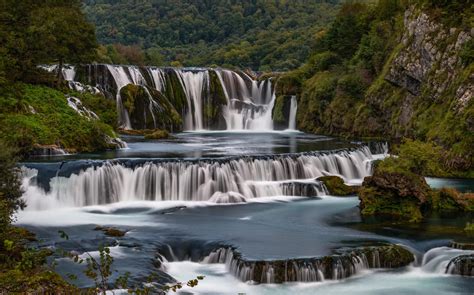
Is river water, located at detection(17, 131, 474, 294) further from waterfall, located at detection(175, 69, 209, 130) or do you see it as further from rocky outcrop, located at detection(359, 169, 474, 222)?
waterfall, located at detection(175, 69, 209, 130)

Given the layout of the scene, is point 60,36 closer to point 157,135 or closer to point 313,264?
A: point 157,135

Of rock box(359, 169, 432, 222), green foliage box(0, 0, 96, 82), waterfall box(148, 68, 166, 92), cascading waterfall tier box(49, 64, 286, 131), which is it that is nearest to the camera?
rock box(359, 169, 432, 222)

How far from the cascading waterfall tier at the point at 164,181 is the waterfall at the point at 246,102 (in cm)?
2833

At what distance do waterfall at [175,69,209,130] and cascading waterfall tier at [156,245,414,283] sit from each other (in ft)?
133

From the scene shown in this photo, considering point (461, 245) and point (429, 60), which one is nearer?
point (461, 245)

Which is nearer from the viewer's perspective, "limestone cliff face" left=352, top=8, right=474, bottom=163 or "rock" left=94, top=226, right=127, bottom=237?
"rock" left=94, top=226, right=127, bottom=237

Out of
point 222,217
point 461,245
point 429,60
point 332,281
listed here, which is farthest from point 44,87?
point 461,245

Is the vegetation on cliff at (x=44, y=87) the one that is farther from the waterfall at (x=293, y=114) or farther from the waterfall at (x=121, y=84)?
the waterfall at (x=293, y=114)

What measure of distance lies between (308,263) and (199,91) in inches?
1751

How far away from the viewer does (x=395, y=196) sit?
26500 millimetres

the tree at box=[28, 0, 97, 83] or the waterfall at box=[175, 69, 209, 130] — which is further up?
the tree at box=[28, 0, 97, 83]

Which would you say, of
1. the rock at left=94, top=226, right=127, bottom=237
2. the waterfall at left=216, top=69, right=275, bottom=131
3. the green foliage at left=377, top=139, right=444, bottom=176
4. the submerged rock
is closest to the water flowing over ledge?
the rock at left=94, top=226, right=127, bottom=237

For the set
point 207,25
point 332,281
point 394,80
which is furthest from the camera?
point 207,25

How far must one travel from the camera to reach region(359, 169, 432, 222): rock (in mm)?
26062
